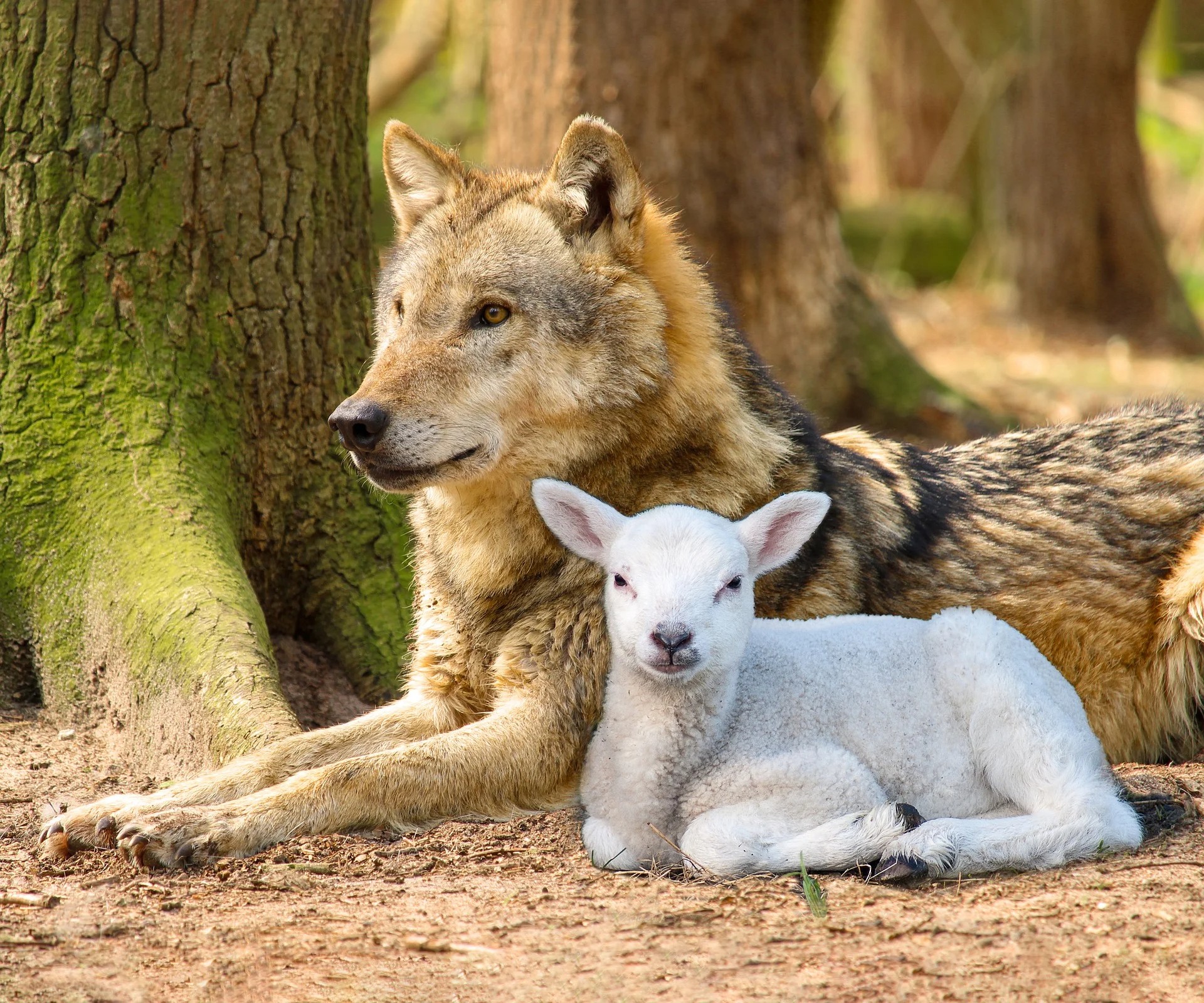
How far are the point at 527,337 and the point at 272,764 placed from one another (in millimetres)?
1825

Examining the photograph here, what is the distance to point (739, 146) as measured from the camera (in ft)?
32.0

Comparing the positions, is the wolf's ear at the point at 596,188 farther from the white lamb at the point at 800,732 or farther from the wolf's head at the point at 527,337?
the white lamb at the point at 800,732

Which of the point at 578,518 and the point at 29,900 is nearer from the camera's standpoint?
the point at 29,900

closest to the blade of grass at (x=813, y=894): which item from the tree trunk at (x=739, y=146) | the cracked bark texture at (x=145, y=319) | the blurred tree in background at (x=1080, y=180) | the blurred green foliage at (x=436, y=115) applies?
the cracked bark texture at (x=145, y=319)

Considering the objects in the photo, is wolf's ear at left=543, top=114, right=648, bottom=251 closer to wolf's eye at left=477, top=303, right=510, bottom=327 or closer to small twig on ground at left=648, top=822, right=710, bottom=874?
wolf's eye at left=477, top=303, right=510, bottom=327

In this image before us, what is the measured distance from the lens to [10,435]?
5.53 m

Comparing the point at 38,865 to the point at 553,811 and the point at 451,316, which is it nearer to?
the point at 553,811

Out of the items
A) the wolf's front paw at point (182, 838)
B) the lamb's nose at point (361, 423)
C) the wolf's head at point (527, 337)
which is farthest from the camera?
the wolf's head at point (527, 337)

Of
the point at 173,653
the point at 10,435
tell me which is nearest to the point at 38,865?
the point at 173,653

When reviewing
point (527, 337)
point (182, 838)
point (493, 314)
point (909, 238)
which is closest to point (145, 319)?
point (493, 314)

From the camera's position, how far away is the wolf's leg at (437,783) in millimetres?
4406

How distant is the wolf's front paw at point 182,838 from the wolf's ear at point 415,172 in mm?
2500

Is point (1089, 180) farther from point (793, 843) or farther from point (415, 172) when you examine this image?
point (793, 843)

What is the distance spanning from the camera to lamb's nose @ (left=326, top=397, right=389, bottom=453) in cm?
459
